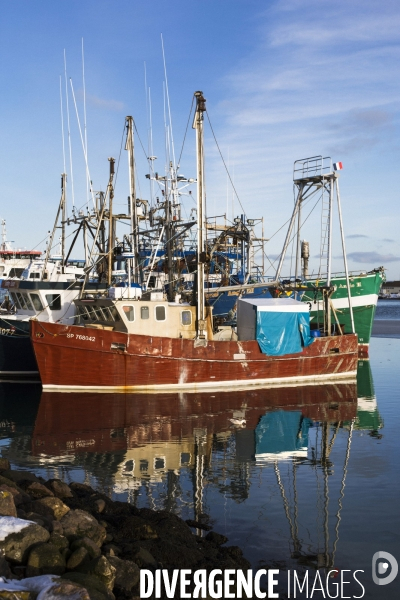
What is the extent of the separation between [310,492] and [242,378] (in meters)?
12.9

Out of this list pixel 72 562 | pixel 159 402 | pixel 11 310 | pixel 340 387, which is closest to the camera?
pixel 72 562

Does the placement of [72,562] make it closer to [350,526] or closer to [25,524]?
[25,524]

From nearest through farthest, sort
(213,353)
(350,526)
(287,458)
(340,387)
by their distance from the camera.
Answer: (350,526), (287,458), (213,353), (340,387)

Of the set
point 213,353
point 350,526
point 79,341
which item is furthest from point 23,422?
point 350,526

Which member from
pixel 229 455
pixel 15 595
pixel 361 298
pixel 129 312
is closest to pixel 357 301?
pixel 361 298

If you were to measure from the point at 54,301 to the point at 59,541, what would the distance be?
21.5m

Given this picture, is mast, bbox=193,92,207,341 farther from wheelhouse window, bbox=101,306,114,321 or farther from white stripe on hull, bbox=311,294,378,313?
white stripe on hull, bbox=311,294,378,313

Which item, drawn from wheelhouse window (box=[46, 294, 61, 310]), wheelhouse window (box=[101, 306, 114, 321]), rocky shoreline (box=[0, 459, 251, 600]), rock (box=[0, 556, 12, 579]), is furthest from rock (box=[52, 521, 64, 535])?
wheelhouse window (box=[46, 294, 61, 310])

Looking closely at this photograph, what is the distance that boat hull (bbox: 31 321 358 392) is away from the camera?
2320 cm

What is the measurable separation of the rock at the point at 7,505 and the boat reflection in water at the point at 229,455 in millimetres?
3583

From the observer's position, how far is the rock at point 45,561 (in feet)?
24.5

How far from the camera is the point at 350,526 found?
10.9m

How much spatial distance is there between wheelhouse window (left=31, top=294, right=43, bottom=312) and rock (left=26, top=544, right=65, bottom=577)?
22.0m

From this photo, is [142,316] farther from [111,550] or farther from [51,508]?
[111,550]
